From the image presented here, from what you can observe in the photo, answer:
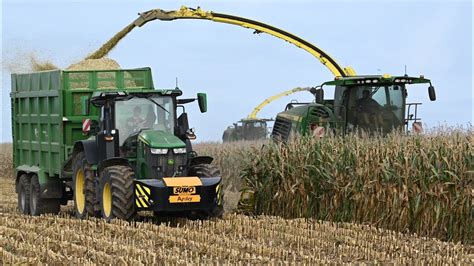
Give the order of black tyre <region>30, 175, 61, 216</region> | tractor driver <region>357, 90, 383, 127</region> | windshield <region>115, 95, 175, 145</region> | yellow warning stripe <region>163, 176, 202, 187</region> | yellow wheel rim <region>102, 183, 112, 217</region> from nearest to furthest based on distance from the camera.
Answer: yellow warning stripe <region>163, 176, 202, 187</region>, yellow wheel rim <region>102, 183, 112, 217</region>, windshield <region>115, 95, 175, 145</region>, black tyre <region>30, 175, 61, 216</region>, tractor driver <region>357, 90, 383, 127</region>

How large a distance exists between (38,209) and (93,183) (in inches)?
107

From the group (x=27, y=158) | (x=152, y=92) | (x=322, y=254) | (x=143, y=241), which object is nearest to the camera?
(x=322, y=254)

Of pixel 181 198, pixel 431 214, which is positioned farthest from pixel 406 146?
pixel 181 198

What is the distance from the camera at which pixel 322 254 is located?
1058 cm

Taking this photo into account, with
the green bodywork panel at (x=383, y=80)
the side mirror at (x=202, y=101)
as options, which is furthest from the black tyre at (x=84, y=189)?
the green bodywork panel at (x=383, y=80)

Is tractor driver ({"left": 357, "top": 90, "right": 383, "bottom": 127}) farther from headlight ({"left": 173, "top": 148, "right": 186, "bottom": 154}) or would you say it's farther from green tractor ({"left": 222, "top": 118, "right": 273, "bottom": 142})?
green tractor ({"left": 222, "top": 118, "right": 273, "bottom": 142})

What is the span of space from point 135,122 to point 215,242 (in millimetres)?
3313

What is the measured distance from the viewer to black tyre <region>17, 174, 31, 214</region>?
56.1 feet

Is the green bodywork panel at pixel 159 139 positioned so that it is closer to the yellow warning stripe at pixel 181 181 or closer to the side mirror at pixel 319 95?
the yellow warning stripe at pixel 181 181

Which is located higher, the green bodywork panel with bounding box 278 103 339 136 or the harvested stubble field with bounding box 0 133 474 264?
the green bodywork panel with bounding box 278 103 339 136

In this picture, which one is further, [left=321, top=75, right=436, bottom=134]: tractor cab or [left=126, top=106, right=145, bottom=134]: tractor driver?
[left=321, top=75, right=436, bottom=134]: tractor cab

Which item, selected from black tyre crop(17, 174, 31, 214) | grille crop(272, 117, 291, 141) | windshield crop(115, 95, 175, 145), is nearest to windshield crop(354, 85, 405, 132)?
grille crop(272, 117, 291, 141)

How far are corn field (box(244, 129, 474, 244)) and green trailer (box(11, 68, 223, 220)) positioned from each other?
169 cm

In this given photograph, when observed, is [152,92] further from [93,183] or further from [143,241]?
[143,241]
